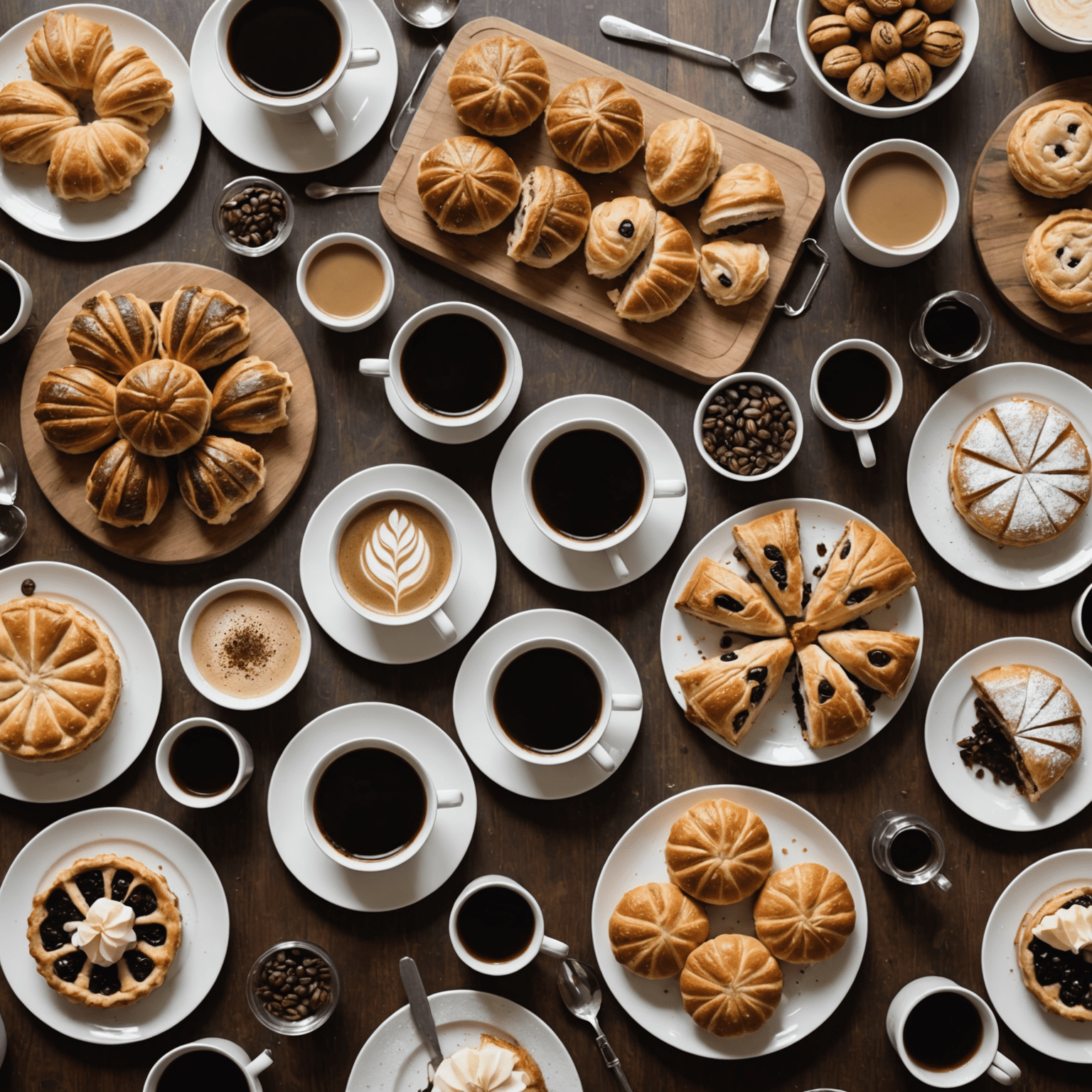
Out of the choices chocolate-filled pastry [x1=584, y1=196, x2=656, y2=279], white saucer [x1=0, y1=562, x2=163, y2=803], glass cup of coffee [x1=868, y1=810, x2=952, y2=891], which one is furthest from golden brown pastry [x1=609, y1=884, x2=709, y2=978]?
chocolate-filled pastry [x1=584, y1=196, x2=656, y2=279]

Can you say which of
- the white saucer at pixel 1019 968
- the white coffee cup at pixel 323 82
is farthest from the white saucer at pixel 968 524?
the white coffee cup at pixel 323 82

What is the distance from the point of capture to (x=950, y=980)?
3199 millimetres

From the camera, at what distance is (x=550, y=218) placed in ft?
10.1

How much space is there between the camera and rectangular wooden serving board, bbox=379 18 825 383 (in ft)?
10.5

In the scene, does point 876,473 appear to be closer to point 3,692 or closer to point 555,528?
point 555,528

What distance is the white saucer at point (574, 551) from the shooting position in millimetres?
3170

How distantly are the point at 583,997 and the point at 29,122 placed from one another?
11.5 ft

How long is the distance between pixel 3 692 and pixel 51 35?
87.2 inches

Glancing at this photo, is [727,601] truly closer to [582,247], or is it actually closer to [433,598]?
[433,598]

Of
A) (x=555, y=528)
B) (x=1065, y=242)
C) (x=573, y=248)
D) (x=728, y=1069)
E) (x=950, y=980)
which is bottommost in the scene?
(x=728, y=1069)

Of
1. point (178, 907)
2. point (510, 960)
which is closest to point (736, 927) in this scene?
point (510, 960)

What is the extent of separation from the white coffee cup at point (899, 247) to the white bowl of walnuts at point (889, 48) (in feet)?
0.40

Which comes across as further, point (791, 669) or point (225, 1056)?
point (791, 669)

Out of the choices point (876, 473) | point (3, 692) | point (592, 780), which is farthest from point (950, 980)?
point (3, 692)
